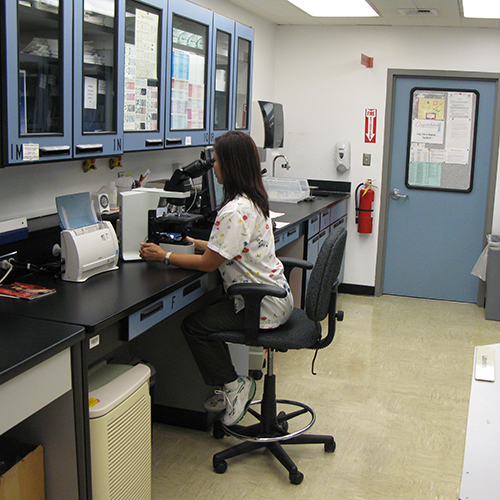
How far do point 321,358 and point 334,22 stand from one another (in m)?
2.72

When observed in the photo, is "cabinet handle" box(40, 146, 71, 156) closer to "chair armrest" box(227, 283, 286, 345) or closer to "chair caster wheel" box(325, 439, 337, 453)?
"chair armrest" box(227, 283, 286, 345)

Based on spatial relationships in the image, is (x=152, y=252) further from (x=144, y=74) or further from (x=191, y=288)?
(x=144, y=74)

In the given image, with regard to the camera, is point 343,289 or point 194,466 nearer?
point 194,466

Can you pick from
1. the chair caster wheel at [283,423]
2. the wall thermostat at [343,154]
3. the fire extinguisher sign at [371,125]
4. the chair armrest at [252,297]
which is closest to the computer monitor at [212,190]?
the chair armrest at [252,297]

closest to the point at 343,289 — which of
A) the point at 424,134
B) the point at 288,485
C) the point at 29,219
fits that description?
the point at 424,134

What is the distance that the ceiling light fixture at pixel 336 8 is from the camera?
399 centimetres

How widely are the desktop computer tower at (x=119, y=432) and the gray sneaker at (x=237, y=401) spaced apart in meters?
0.48

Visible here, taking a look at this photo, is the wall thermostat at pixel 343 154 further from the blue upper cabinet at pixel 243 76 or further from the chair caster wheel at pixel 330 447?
the chair caster wheel at pixel 330 447

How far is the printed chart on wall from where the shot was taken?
15.9ft

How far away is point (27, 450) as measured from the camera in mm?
1792

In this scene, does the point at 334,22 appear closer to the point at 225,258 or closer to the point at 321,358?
the point at 321,358

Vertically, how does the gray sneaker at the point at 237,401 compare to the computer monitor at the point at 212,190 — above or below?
below

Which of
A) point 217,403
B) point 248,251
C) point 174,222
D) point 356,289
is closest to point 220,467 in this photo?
point 217,403

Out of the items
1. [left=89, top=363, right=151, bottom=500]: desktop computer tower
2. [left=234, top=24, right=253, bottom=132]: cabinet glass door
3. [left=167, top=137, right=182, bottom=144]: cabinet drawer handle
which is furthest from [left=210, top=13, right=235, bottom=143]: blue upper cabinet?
[left=89, top=363, right=151, bottom=500]: desktop computer tower
